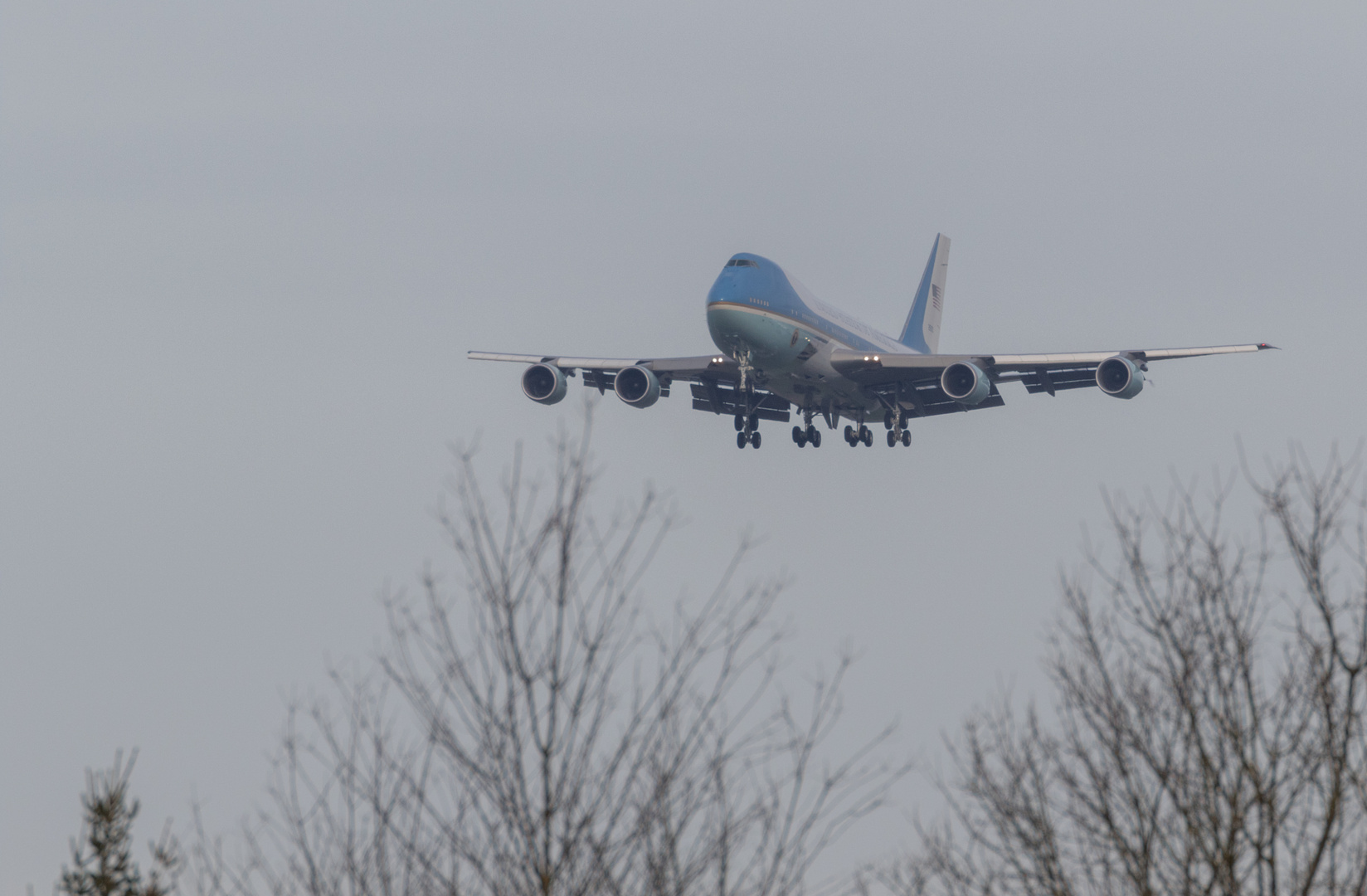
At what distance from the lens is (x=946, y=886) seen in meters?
9.91

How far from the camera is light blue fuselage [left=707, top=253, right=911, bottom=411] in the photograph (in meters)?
36.2

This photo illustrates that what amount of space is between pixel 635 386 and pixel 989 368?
29.3 ft

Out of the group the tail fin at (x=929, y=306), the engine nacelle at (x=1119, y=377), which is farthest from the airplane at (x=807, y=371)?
the tail fin at (x=929, y=306)

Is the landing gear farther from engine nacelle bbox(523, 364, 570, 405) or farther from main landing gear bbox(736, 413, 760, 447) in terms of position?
engine nacelle bbox(523, 364, 570, 405)

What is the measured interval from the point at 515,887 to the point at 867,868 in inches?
81.2

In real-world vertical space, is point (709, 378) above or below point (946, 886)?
above

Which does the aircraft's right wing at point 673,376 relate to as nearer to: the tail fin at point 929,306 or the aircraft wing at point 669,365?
the aircraft wing at point 669,365

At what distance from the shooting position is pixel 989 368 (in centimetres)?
4028

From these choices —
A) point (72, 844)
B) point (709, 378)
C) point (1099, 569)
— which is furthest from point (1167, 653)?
point (709, 378)

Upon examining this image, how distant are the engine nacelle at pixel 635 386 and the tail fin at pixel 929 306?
18906 millimetres

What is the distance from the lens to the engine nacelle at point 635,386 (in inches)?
1529

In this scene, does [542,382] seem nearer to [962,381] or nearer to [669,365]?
[669,365]

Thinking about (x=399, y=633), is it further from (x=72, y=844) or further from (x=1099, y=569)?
(x=72, y=844)

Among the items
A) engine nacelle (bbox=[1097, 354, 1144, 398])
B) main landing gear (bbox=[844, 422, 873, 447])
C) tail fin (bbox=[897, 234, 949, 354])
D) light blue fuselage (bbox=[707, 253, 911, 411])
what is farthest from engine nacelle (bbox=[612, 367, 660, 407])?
tail fin (bbox=[897, 234, 949, 354])
